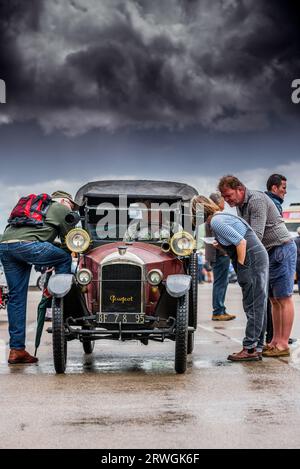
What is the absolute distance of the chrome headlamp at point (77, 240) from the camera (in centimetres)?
880

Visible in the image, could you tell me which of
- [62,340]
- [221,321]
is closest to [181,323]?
[62,340]

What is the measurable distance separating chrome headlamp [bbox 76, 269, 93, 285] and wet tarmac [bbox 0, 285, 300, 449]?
2.95 feet

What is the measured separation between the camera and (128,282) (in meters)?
8.55

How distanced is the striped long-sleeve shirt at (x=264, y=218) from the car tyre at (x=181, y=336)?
1.62 meters

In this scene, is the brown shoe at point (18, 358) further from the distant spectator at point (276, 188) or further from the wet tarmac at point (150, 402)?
the distant spectator at point (276, 188)

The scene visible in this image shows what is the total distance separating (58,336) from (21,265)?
1.28 metres

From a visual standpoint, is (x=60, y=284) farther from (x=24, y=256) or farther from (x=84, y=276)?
(x=24, y=256)

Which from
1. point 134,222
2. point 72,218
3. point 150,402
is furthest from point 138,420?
point 134,222

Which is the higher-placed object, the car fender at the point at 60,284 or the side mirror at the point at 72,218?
the side mirror at the point at 72,218

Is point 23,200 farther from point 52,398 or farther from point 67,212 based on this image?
point 52,398

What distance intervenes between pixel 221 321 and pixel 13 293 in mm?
6166

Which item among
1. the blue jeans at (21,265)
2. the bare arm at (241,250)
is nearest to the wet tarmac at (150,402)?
the blue jeans at (21,265)

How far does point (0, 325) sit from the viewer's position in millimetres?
14773

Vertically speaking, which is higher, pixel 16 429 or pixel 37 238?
pixel 37 238
